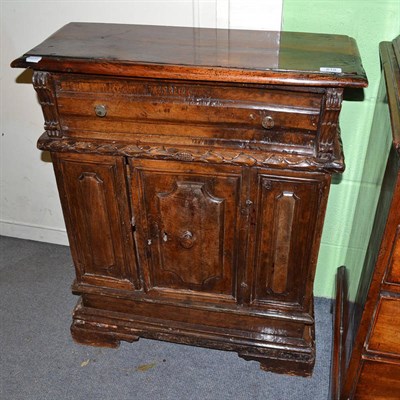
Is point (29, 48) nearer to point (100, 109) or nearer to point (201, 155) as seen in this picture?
point (100, 109)

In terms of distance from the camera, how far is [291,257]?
1.88 meters

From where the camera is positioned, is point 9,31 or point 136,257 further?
point 9,31

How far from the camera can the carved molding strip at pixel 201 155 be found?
162 centimetres

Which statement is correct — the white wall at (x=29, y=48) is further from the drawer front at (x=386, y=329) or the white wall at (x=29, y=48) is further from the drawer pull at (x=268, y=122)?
the drawer front at (x=386, y=329)

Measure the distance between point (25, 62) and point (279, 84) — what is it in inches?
32.4

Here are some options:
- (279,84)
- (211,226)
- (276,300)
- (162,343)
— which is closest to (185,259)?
(211,226)

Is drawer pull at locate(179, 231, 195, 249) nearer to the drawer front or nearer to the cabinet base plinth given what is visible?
the cabinet base plinth

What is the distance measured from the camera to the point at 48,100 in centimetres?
171

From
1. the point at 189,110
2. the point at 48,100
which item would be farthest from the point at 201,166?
the point at 48,100

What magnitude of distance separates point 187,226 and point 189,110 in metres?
0.47

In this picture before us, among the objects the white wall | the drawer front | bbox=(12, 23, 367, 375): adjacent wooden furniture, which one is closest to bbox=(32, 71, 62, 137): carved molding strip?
bbox=(12, 23, 367, 375): adjacent wooden furniture

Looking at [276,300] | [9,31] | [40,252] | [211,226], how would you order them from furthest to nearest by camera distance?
[40,252], [9,31], [276,300], [211,226]

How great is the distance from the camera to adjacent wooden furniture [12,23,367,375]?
1.58 meters

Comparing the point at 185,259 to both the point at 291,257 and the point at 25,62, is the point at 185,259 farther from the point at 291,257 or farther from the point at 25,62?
the point at 25,62
